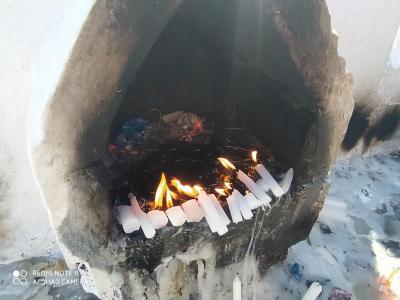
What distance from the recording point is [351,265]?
2828 millimetres

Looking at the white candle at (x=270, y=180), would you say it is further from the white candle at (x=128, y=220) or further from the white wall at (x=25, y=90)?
the white wall at (x=25, y=90)

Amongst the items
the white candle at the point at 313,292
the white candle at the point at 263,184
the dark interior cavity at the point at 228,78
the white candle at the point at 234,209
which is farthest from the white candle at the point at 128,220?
the white candle at the point at 313,292

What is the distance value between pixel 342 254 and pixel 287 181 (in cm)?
110

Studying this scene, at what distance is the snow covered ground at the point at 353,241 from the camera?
2.65 m

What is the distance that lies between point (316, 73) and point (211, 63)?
0.97 m

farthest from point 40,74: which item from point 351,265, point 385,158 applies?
point 385,158

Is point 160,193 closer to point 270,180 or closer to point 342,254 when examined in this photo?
point 270,180

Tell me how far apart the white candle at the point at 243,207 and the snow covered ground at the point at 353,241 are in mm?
809

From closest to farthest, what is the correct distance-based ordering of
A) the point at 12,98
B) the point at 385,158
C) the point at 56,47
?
the point at 56,47 < the point at 12,98 < the point at 385,158

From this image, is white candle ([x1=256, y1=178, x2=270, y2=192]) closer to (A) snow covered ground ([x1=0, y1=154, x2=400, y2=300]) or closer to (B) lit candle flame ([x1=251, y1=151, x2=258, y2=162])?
(B) lit candle flame ([x1=251, y1=151, x2=258, y2=162])

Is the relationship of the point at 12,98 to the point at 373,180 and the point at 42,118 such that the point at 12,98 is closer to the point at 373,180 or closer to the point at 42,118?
the point at 42,118

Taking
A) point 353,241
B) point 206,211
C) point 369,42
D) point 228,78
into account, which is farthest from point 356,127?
point 206,211

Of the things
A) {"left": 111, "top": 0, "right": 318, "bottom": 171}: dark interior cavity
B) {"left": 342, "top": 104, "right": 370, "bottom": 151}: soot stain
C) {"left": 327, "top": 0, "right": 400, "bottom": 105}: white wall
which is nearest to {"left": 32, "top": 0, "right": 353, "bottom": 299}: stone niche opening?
{"left": 111, "top": 0, "right": 318, "bottom": 171}: dark interior cavity

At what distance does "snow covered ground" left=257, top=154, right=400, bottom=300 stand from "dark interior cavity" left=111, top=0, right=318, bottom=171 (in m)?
0.88
